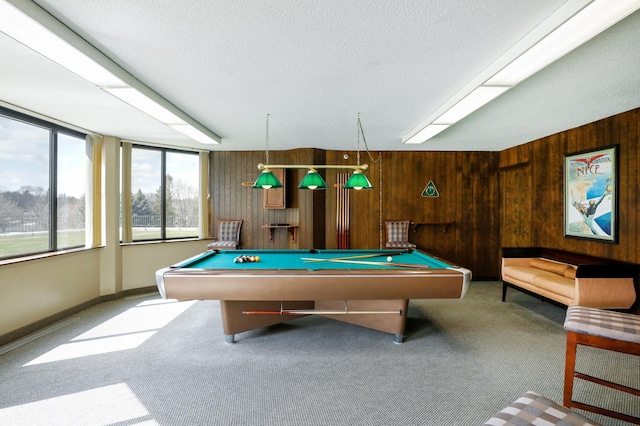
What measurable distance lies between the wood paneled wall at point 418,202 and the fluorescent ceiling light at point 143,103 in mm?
2698

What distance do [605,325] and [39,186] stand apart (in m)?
6.14

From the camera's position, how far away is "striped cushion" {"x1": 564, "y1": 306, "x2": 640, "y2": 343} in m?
1.88

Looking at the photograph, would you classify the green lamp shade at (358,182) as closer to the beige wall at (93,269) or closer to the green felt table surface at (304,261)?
the green felt table surface at (304,261)

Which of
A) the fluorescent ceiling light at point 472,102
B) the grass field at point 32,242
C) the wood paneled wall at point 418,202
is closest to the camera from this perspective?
the fluorescent ceiling light at point 472,102

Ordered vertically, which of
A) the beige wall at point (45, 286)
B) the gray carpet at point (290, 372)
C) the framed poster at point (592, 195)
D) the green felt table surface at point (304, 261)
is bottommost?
the gray carpet at point (290, 372)

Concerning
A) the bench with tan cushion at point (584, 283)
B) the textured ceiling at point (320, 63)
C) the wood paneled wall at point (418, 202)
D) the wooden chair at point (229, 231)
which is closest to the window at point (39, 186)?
the textured ceiling at point (320, 63)

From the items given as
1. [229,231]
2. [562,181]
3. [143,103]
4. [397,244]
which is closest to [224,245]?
[229,231]

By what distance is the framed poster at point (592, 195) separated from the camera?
409 centimetres

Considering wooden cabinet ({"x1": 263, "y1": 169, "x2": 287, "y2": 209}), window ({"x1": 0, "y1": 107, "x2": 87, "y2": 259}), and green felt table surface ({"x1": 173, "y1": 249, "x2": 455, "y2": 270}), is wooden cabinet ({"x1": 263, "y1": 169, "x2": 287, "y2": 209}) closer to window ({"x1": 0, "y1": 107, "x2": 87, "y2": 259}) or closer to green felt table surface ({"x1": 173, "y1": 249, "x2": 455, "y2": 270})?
green felt table surface ({"x1": 173, "y1": 249, "x2": 455, "y2": 270})

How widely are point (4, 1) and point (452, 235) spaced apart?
6934 mm

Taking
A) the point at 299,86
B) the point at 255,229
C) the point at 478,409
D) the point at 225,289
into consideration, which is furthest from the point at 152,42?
the point at 255,229

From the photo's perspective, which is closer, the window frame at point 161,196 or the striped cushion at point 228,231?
the window frame at point 161,196

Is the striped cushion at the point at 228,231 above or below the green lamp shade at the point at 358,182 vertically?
below

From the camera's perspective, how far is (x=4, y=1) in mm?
1735
